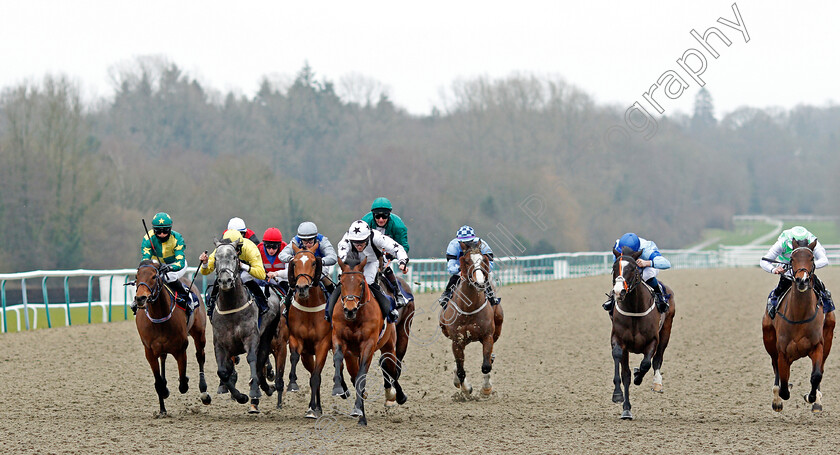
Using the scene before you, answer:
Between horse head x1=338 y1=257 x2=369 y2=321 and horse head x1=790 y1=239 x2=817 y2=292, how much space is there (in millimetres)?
3943

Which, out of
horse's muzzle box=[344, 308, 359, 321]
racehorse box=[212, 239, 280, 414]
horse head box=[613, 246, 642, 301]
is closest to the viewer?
horse's muzzle box=[344, 308, 359, 321]

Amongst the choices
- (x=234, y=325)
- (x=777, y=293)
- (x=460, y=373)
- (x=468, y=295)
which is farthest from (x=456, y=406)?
(x=777, y=293)

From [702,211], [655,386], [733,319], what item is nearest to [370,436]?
[655,386]

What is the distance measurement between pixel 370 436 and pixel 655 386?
370cm

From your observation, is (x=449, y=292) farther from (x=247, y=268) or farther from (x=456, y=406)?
(x=247, y=268)

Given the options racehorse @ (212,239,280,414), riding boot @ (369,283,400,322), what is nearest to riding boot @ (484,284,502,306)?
riding boot @ (369,283,400,322)

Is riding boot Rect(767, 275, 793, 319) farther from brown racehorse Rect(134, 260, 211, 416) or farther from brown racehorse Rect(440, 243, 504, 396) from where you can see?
brown racehorse Rect(134, 260, 211, 416)

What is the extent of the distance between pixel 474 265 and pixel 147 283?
3.48 m

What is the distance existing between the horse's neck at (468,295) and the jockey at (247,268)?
2316 mm

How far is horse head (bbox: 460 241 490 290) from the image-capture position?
10.2 meters

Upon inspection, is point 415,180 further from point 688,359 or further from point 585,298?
point 688,359

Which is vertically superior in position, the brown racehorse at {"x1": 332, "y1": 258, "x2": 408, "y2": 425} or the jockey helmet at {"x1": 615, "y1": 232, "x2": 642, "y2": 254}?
the jockey helmet at {"x1": 615, "y1": 232, "x2": 642, "y2": 254}

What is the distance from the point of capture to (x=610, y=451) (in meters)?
7.30

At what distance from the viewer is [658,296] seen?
1016 cm
